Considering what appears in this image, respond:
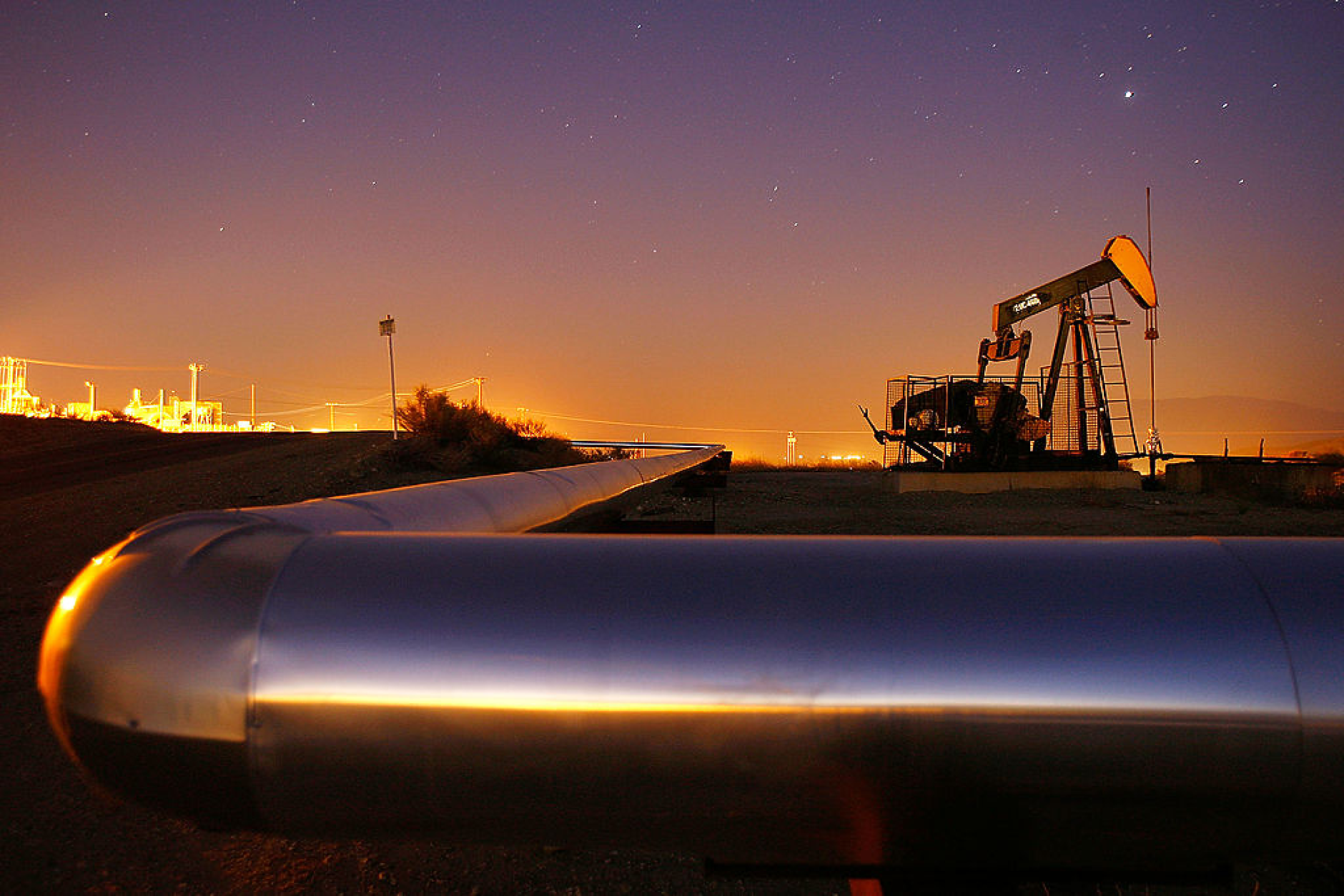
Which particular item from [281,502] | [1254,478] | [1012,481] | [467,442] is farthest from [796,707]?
[1254,478]

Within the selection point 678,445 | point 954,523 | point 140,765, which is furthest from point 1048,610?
point 678,445

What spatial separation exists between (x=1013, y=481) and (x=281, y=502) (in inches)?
553

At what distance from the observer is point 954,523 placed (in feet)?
33.0

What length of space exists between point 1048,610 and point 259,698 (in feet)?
2.80

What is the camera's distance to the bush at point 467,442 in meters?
13.6

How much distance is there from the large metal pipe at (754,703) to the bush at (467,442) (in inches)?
499

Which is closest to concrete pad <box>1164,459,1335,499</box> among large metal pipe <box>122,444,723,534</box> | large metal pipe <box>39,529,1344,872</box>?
large metal pipe <box>122,444,723,534</box>

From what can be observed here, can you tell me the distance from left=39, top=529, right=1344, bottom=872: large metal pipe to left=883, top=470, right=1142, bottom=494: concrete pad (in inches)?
638

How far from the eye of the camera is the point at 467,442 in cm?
1452

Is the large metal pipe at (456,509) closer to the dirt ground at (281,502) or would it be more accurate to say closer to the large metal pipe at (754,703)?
the large metal pipe at (754,703)

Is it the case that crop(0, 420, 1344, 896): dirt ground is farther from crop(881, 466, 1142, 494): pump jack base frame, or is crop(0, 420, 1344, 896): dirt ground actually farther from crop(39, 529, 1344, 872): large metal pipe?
crop(881, 466, 1142, 494): pump jack base frame

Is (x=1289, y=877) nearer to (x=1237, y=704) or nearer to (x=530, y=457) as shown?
(x=1237, y=704)

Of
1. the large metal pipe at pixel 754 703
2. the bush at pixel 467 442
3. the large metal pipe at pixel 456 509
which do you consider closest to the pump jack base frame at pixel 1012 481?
the bush at pixel 467 442

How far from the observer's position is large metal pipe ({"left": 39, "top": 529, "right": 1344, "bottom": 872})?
2.63 feet
